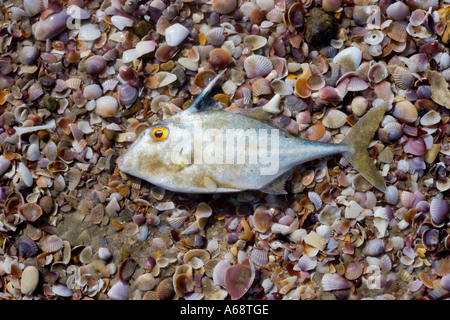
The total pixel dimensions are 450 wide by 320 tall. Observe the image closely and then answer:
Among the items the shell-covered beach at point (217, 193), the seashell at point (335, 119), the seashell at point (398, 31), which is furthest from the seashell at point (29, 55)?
the seashell at point (398, 31)

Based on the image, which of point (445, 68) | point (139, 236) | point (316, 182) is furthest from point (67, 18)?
point (445, 68)

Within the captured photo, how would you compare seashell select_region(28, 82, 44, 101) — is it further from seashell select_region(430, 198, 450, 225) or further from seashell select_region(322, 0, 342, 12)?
seashell select_region(430, 198, 450, 225)

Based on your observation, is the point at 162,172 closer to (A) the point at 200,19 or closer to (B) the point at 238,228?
(B) the point at 238,228

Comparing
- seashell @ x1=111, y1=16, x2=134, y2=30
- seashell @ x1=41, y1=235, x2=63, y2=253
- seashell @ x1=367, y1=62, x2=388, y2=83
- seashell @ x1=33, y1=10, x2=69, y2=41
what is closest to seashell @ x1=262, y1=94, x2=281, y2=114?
seashell @ x1=367, y1=62, x2=388, y2=83

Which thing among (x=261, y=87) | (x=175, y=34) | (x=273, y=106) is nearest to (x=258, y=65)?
(x=261, y=87)

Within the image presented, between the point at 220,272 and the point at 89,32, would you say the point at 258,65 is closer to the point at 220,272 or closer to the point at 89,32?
the point at 89,32

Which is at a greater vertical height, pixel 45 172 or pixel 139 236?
pixel 45 172

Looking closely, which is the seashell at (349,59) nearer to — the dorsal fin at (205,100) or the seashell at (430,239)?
the dorsal fin at (205,100)
